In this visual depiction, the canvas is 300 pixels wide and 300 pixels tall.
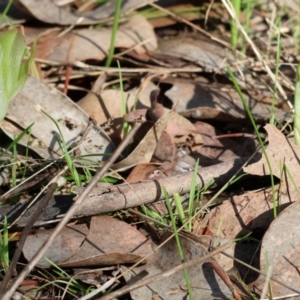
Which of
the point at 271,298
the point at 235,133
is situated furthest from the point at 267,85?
the point at 271,298

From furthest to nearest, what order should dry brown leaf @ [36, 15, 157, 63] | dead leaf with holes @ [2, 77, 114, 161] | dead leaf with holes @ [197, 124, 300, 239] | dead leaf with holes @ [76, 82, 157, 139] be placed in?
dry brown leaf @ [36, 15, 157, 63] → dead leaf with holes @ [76, 82, 157, 139] → dead leaf with holes @ [2, 77, 114, 161] → dead leaf with holes @ [197, 124, 300, 239]

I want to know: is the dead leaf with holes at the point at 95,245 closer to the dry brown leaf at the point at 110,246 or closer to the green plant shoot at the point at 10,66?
the dry brown leaf at the point at 110,246

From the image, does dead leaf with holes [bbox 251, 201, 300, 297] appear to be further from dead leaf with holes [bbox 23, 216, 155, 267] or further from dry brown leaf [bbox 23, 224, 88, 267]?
dry brown leaf [bbox 23, 224, 88, 267]

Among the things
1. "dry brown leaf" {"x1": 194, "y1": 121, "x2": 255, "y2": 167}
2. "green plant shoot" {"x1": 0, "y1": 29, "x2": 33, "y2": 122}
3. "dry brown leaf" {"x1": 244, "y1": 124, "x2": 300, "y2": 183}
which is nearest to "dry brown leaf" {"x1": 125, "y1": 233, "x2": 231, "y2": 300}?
"dry brown leaf" {"x1": 244, "y1": 124, "x2": 300, "y2": 183}

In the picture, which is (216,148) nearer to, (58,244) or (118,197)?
(118,197)

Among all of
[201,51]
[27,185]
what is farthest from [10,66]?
[201,51]
